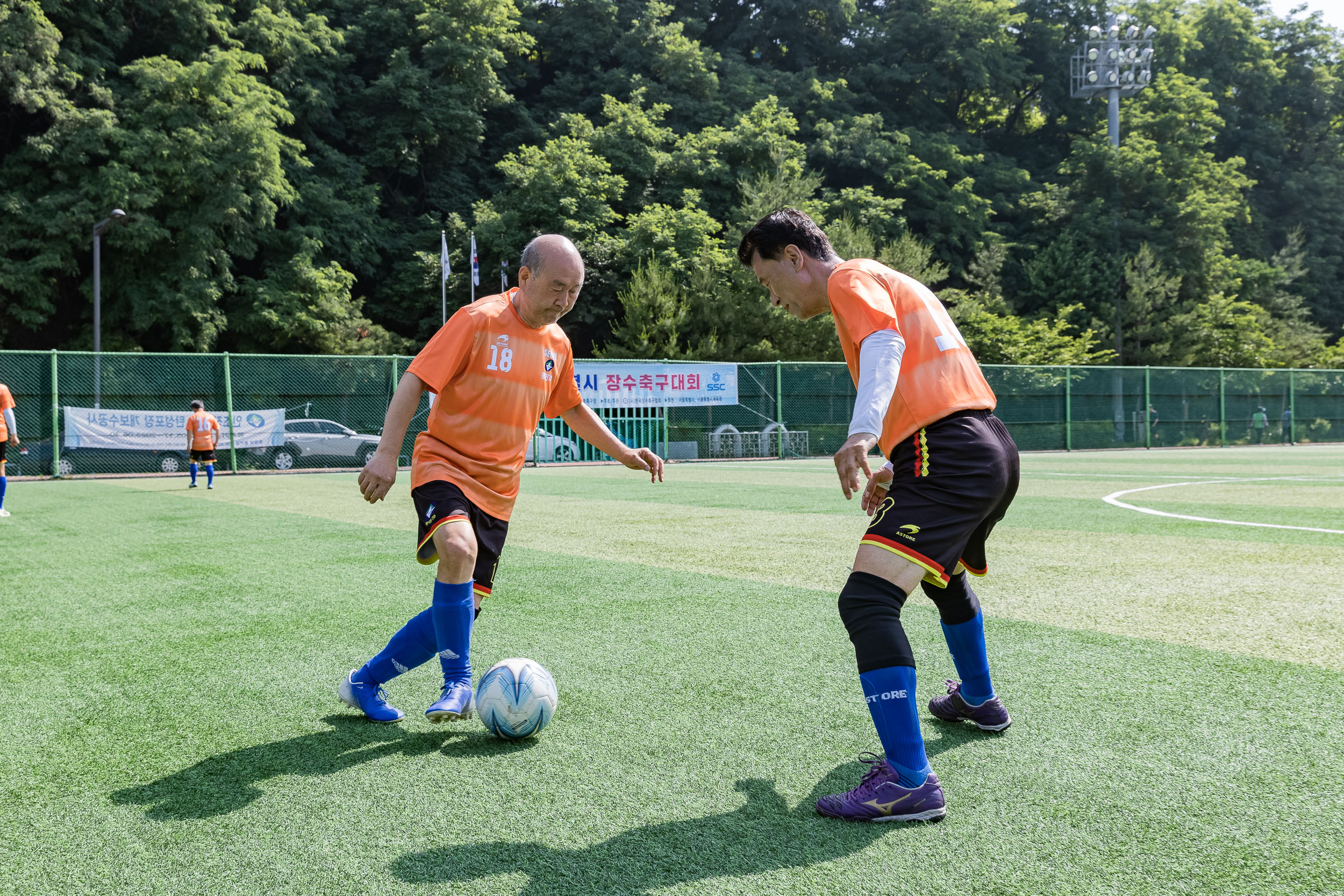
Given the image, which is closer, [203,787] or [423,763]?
[203,787]

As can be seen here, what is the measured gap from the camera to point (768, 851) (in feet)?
8.00

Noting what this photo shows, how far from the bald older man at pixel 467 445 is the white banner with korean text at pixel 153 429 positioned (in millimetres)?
18771

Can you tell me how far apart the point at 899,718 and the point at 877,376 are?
95 centimetres

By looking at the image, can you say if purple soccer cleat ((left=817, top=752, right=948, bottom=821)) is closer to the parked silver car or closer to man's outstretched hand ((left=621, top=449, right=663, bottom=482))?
man's outstretched hand ((left=621, top=449, right=663, bottom=482))

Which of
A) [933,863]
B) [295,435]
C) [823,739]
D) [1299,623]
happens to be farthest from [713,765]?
[295,435]

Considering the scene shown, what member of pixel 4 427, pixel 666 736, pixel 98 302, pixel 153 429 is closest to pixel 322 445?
pixel 153 429

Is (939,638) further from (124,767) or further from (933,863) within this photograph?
(124,767)

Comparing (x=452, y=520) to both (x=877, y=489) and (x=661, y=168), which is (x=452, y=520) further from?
(x=661, y=168)

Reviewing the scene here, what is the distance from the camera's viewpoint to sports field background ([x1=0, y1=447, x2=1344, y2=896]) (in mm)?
2355

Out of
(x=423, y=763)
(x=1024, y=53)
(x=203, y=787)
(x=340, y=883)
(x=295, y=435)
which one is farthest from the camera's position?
(x=1024, y=53)

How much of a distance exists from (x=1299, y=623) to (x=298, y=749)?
4678 mm

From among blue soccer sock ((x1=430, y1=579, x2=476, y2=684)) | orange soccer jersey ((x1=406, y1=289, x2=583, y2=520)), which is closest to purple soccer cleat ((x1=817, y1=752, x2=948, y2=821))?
blue soccer sock ((x1=430, y1=579, x2=476, y2=684))

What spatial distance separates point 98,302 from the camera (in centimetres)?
2586

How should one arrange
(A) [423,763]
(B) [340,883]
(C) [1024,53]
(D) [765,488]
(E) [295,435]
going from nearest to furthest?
1. (B) [340,883]
2. (A) [423,763]
3. (D) [765,488]
4. (E) [295,435]
5. (C) [1024,53]
